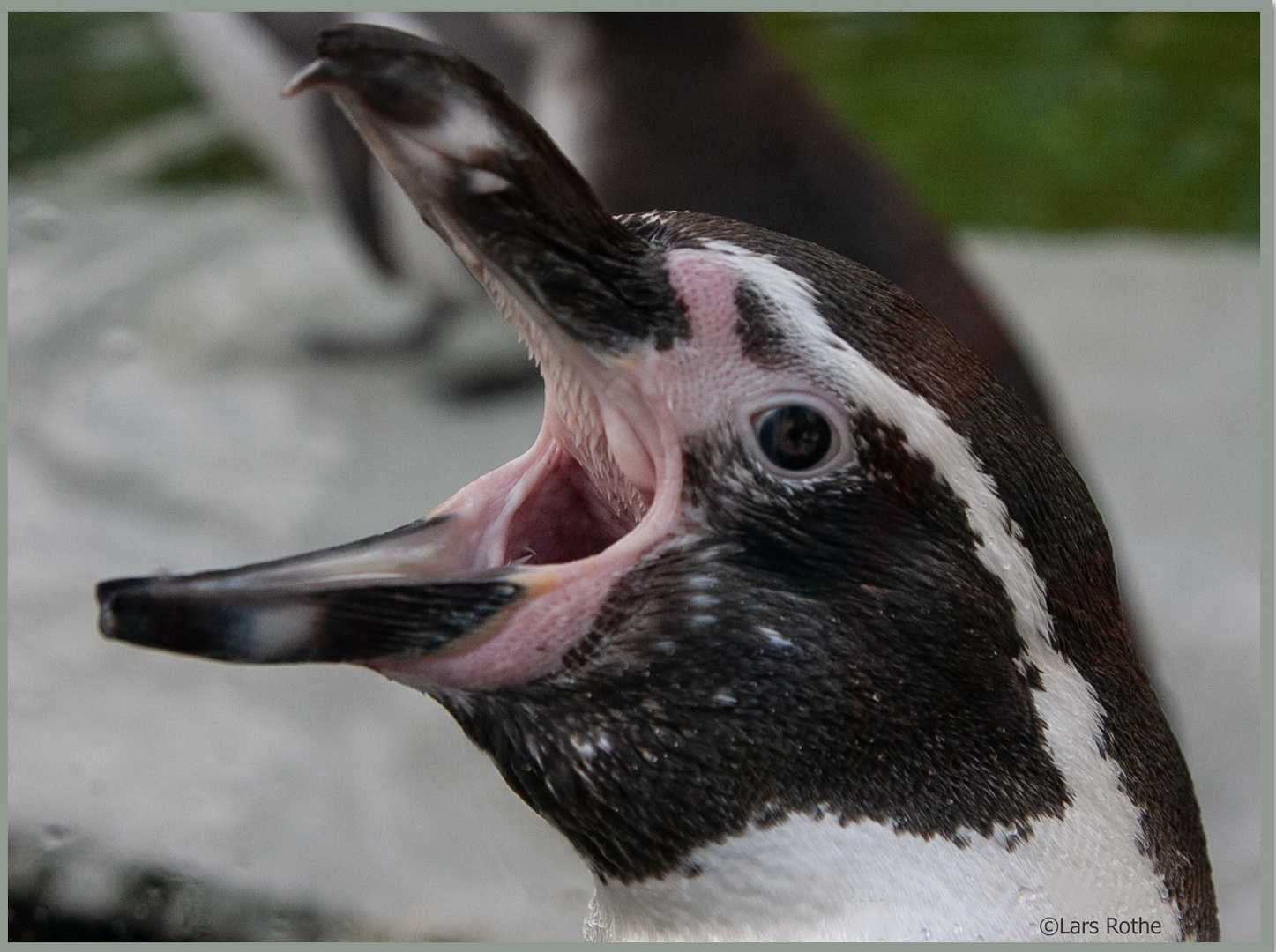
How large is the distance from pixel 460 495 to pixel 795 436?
153 mm

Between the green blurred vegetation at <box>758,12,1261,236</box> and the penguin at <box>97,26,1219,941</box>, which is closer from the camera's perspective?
the penguin at <box>97,26,1219,941</box>

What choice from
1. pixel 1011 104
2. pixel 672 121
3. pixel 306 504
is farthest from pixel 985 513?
pixel 1011 104

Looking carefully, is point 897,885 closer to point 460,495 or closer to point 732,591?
point 732,591

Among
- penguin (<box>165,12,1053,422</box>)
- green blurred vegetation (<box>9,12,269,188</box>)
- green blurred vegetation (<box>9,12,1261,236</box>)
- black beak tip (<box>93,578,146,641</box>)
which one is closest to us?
black beak tip (<box>93,578,146,641</box>)

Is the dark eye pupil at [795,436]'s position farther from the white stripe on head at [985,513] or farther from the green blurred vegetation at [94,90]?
the green blurred vegetation at [94,90]

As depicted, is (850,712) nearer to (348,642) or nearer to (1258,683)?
(348,642)

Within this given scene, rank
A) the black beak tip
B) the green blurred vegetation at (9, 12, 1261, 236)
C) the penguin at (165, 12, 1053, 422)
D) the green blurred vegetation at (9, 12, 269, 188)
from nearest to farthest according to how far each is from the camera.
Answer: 1. the black beak tip
2. the penguin at (165, 12, 1053, 422)
3. the green blurred vegetation at (9, 12, 269, 188)
4. the green blurred vegetation at (9, 12, 1261, 236)

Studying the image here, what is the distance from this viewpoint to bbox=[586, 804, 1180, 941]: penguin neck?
2.00 ft

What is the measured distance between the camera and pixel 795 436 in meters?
0.57

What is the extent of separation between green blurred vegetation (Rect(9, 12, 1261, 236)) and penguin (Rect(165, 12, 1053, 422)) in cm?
31

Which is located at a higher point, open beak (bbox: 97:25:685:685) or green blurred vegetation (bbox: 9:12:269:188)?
green blurred vegetation (bbox: 9:12:269:188)

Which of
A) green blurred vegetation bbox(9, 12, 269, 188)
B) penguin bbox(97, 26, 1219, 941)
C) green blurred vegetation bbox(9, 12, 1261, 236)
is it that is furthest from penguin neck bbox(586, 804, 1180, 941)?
green blurred vegetation bbox(9, 12, 1261, 236)

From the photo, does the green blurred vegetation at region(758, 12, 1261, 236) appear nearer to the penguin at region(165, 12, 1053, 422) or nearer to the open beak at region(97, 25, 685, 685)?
the penguin at region(165, 12, 1053, 422)

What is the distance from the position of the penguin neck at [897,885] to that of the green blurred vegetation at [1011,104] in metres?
1.68
